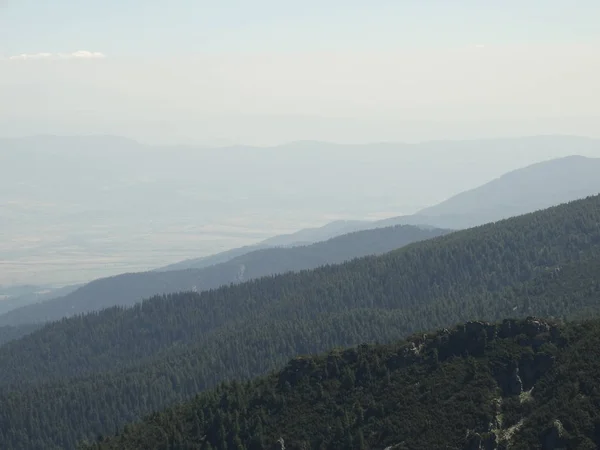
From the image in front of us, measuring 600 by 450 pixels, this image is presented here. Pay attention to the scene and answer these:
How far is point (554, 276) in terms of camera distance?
645 feet

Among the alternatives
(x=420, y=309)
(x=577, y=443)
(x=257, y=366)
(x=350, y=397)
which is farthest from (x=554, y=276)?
(x=577, y=443)

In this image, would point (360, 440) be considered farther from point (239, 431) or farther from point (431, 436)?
point (239, 431)

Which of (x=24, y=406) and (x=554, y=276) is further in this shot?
(x=554, y=276)

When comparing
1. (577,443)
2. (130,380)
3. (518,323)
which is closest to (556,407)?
(577,443)

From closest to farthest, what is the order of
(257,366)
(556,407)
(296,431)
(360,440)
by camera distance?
(556,407)
(360,440)
(296,431)
(257,366)

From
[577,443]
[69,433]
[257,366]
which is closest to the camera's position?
[577,443]

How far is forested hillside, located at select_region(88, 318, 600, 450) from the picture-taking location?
302 feet

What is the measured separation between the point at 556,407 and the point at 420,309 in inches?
4213

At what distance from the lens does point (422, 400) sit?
10238 centimetres

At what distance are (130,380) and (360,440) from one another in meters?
99.0

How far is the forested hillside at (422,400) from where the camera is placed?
92125 millimetres

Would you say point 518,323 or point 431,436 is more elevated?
point 518,323

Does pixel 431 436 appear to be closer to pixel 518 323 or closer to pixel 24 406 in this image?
pixel 518 323

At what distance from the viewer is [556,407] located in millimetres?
91750
